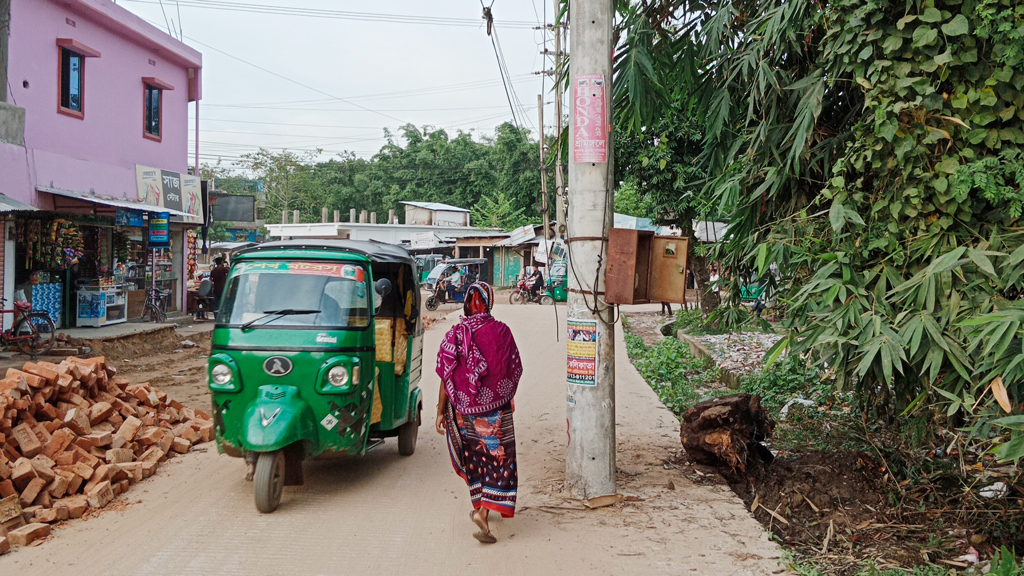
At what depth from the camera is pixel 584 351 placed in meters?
5.51

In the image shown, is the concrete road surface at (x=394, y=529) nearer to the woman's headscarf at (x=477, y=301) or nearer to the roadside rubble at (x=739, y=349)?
the woman's headscarf at (x=477, y=301)

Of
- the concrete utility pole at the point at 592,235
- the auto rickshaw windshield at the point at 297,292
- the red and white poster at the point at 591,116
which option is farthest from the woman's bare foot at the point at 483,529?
the red and white poster at the point at 591,116

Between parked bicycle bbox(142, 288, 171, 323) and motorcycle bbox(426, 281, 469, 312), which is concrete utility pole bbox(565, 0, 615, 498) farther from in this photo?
motorcycle bbox(426, 281, 469, 312)

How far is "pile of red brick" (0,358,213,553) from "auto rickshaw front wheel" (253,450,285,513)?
4.31 ft

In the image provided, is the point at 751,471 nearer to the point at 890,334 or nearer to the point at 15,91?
the point at 890,334

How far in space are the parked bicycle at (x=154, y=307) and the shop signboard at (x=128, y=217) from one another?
232cm

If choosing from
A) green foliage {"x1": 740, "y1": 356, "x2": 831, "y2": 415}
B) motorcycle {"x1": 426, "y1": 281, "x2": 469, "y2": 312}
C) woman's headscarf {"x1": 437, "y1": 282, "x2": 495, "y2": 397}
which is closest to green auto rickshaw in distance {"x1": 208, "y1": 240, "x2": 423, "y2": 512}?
woman's headscarf {"x1": 437, "y1": 282, "x2": 495, "y2": 397}

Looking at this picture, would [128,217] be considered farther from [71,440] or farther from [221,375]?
[221,375]

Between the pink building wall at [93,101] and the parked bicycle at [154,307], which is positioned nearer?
the pink building wall at [93,101]

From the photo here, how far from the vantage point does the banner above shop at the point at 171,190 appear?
57.1 ft

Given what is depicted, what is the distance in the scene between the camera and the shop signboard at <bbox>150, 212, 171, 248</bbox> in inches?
663

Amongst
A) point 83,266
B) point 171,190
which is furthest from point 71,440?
point 171,190

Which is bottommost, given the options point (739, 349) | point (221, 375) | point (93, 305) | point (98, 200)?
point (739, 349)

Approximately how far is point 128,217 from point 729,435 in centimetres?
1444
